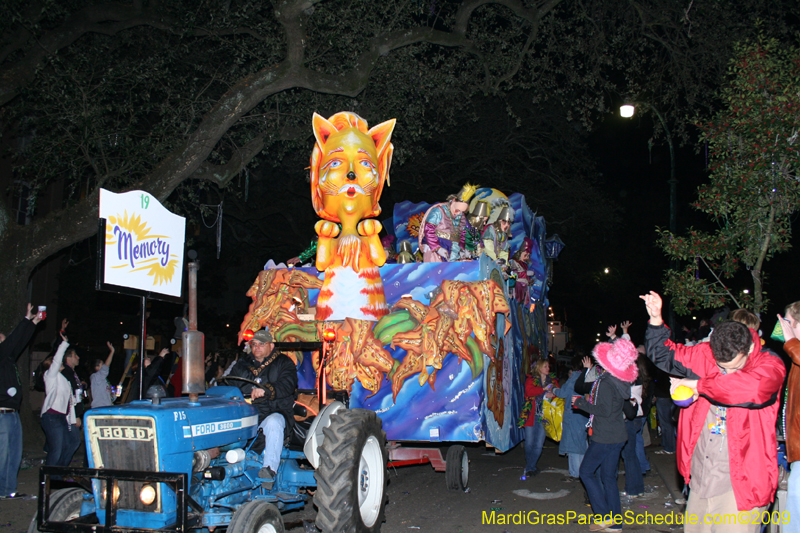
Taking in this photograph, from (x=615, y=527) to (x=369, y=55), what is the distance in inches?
303

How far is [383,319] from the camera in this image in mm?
6906

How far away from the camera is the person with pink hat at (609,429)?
6.03 m

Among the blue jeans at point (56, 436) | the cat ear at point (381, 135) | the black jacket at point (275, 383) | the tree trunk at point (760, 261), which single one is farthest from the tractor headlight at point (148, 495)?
the tree trunk at point (760, 261)

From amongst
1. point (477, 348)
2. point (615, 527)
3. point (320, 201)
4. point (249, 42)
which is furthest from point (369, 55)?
point (615, 527)

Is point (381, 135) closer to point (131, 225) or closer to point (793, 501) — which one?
point (131, 225)

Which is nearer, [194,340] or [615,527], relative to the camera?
[194,340]

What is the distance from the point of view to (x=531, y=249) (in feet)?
36.2

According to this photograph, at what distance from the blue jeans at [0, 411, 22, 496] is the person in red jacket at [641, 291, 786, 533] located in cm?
690

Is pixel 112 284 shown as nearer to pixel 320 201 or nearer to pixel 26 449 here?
pixel 320 201

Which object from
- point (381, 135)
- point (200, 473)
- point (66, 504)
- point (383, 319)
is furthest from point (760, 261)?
point (66, 504)

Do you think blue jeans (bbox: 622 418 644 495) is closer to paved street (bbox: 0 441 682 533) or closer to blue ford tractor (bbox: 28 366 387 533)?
paved street (bbox: 0 441 682 533)

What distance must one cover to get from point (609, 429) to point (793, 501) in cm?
194

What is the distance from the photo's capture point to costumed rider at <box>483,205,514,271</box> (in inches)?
351

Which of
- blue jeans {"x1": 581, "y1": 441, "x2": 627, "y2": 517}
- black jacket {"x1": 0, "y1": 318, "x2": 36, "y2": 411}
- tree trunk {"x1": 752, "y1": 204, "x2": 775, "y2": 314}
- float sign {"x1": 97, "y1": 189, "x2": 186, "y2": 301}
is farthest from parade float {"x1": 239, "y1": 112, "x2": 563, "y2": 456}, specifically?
tree trunk {"x1": 752, "y1": 204, "x2": 775, "y2": 314}
